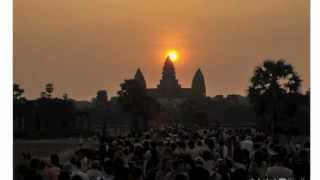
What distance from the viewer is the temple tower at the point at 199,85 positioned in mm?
4723

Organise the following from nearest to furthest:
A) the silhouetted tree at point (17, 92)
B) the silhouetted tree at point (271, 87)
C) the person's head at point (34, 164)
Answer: the silhouetted tree at point (17, 92)
the person's head at point (34, 164)
the silhouetted tree at point (271, 87)

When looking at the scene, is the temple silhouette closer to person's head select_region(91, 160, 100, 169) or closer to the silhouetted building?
the silhouetted building

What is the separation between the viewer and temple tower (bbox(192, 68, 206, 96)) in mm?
4723

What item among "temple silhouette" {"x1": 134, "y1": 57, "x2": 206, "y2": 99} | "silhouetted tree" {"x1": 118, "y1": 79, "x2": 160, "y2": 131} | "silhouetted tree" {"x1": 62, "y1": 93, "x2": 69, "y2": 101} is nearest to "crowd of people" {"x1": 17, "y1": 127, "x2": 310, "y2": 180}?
"silhouetted tree" {"x1": 118, "y1": 79, "x2": 160, "y2": 131}

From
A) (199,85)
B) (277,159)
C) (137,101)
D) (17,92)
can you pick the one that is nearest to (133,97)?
(137,101)

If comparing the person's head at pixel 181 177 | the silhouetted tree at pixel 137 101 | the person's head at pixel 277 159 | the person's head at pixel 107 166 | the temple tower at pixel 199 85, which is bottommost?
the person's head at pixel 181 177

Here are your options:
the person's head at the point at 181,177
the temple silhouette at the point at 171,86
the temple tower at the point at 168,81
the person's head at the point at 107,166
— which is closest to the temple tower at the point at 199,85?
the temple silhouette at the point at 171,86

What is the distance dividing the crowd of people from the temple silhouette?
23 cm

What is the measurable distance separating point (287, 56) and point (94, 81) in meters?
1.26

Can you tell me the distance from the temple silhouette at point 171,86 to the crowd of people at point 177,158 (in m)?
0.23

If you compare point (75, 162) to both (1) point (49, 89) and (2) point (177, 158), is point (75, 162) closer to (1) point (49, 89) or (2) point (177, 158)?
(1) point (49, 89)

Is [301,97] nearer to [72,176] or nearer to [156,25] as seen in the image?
[156,25]

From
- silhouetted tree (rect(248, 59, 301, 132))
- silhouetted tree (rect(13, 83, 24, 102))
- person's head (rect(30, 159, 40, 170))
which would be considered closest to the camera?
silhouetted tree (rect(13, 83, 24, 102))

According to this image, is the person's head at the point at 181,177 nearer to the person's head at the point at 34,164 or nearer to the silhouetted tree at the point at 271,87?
the silhouetted tree at the point at 271,87
